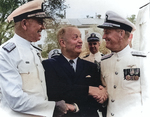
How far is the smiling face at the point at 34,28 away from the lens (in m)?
1.01

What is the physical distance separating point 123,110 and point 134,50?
13.6 inches

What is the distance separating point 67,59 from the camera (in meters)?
1.09

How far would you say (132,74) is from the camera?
3.53 ft

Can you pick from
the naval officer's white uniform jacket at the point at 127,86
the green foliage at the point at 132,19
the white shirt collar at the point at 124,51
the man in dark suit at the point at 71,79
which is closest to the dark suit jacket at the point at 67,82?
the man in dark suit at the point at 71,79

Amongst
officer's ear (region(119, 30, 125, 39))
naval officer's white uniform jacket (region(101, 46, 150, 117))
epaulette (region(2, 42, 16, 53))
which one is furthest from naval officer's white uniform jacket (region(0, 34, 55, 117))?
officer's ear (region(119, 30, 125, 39))

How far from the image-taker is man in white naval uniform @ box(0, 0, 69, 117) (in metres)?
0.95

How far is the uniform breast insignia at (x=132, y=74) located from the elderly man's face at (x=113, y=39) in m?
0.13

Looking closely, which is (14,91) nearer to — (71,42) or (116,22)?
(71,42)

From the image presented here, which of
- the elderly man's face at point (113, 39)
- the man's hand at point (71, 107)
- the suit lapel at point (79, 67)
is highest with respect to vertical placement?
the elderly man's face at point (113, 39)

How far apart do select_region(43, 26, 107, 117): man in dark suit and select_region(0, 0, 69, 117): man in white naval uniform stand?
0.20 ft

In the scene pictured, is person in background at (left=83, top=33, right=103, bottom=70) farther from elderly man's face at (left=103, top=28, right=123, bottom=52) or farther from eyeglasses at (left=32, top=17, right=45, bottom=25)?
eyeglasses at (left=32, top=17, right=45, bottom=25)

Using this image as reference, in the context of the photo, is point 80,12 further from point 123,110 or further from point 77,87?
point 123,110

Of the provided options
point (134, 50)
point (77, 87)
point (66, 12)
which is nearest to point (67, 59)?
point (77, 87)

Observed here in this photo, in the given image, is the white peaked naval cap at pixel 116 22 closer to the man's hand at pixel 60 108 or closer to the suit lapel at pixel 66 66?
the suit lapel at pixel 66 66
